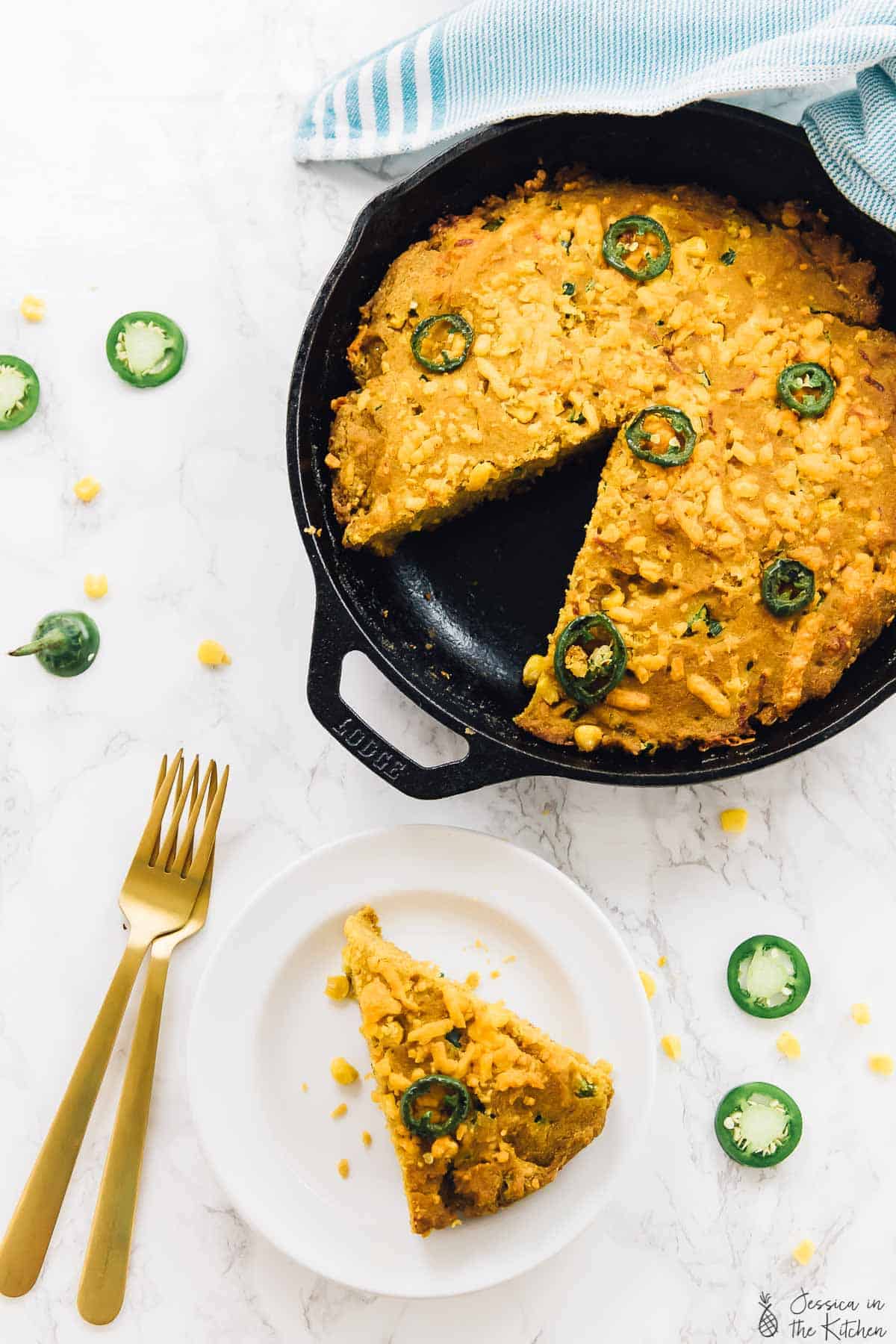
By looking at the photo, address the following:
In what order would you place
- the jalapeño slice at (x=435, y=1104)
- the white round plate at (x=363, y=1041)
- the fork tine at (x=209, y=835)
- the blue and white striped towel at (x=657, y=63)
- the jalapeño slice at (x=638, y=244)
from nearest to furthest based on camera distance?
1. the blue and white striped towel at (x=657, y=63)
2. the jalapeño slice at (x=435, y=1104)
3. the jalapeño slice at (x=638, y=244)
4. the white round plate at (x=363, y=1041)
5. the fork tine at (x=209, y=835)

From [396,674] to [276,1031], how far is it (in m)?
1.21

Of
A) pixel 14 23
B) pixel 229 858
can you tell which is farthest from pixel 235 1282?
pixel 14 23

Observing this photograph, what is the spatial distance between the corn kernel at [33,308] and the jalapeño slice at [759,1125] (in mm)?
3270

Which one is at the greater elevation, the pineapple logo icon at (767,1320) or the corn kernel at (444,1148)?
the corn kernel at (444,1148)

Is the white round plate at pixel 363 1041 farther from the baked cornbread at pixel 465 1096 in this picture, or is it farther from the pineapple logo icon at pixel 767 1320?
the pineapple logo icon at pixel 767 1320

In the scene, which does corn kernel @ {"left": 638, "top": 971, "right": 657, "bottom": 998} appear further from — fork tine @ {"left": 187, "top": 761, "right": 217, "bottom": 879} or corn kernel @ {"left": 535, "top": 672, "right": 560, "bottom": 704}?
fork tine @ {"left": 187, "top": 761, "right": 217, "bottom": 879}

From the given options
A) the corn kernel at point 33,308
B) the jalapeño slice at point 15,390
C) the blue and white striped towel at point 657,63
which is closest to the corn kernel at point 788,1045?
the blue and white striped towel at point 657,63

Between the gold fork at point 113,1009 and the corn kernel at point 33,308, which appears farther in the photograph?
the corn kernel at point 33,308

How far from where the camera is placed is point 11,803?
3.52 m

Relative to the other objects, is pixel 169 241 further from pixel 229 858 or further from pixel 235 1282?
pixel 235 1282

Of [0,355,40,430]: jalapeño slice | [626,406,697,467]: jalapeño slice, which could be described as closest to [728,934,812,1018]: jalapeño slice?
[626,406,697,467]: jalapeño slice

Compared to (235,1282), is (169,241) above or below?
above

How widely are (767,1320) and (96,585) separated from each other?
309 cm

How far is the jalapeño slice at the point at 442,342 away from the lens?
3.07 metres
